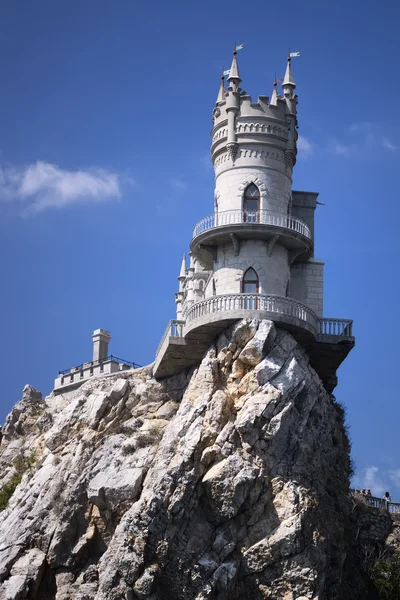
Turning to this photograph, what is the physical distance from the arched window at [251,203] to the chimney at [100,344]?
16.3m

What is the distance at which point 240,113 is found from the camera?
215ft

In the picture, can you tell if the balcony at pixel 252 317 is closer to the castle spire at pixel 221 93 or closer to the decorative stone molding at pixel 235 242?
the decorative stone molding at pixel 235 242

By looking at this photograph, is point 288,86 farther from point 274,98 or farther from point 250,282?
point 250,282

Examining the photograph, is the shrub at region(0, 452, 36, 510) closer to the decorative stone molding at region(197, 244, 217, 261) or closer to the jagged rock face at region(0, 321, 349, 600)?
the jagged rock face at region(0, 321, 349, 600)

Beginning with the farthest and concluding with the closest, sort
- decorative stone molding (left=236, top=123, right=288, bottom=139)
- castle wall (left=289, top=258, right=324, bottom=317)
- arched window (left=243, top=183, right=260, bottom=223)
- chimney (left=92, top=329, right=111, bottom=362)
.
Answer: chimney (left=92, top=329, right=111, bottom=362) → castle wall (left=289, top=258, right=324, bottom=317) → decorative stone molding (left=236, top=123, right=288, bottom=139) → arched window (left=243, top=183, right=260, bottom=223)

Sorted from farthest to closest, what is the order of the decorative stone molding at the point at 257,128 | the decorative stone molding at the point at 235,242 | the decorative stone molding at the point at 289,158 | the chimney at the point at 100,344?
the chimney at the point at 100,344 < the decorative stone molding at the point at 289,158 < the decorative stone molding at the point at 257,128 < the decorative stone molding at the point at 235,242

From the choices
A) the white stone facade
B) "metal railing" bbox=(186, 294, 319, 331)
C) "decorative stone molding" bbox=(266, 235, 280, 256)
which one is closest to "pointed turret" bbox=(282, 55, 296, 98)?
the white stone facade

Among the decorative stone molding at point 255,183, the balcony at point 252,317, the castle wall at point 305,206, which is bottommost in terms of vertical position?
the balcony at point 252,317

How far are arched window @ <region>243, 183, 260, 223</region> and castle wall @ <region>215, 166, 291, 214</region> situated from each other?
207 millimetres

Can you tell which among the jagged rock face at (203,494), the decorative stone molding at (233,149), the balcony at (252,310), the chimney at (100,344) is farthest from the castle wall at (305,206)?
the chimney at (100,344)

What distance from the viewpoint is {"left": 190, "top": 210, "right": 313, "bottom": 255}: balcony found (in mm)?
62906

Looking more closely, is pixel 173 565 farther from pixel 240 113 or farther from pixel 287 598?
pixel 240 113

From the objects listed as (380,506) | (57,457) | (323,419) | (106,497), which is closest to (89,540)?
(106,497)

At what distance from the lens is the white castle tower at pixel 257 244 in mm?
61875
